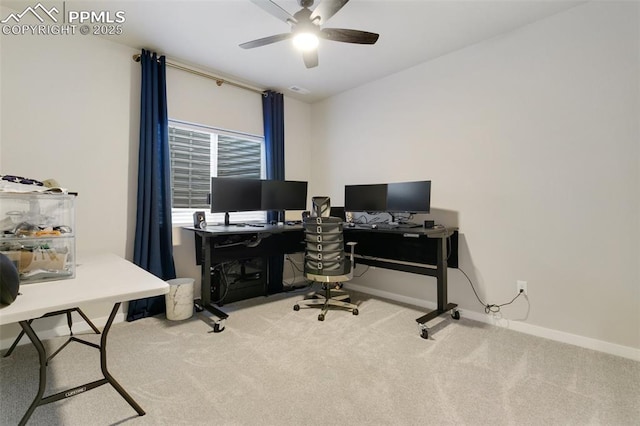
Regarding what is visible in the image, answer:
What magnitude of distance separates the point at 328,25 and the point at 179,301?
273 cm

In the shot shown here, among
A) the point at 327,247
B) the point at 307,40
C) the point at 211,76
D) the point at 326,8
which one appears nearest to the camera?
the point at 326,8

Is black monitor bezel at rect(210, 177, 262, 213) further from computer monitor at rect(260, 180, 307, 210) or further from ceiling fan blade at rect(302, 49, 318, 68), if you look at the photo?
ceiling fan blade at rect(302, 49, 318, 68)

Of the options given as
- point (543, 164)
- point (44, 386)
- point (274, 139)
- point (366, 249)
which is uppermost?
point (274, 139)

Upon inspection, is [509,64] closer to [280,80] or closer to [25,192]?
[280,80]

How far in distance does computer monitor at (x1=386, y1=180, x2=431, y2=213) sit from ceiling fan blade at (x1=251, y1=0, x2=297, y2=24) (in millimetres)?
1772

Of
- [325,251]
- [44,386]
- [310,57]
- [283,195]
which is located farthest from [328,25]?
[44,386]

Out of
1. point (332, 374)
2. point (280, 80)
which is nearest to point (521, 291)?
point (332, 374)

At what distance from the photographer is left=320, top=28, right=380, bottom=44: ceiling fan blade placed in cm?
218

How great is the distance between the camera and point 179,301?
2.77 metres

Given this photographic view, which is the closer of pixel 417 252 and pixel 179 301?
pixel 179 301

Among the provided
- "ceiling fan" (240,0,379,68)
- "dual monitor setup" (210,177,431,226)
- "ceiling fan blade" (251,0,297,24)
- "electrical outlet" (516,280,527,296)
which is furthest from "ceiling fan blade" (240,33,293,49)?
"electrical outlet" (516,280,527,296)

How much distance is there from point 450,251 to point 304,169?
2.32 m

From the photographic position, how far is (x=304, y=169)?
443cm

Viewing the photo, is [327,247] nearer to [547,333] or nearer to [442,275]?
[442,275]
